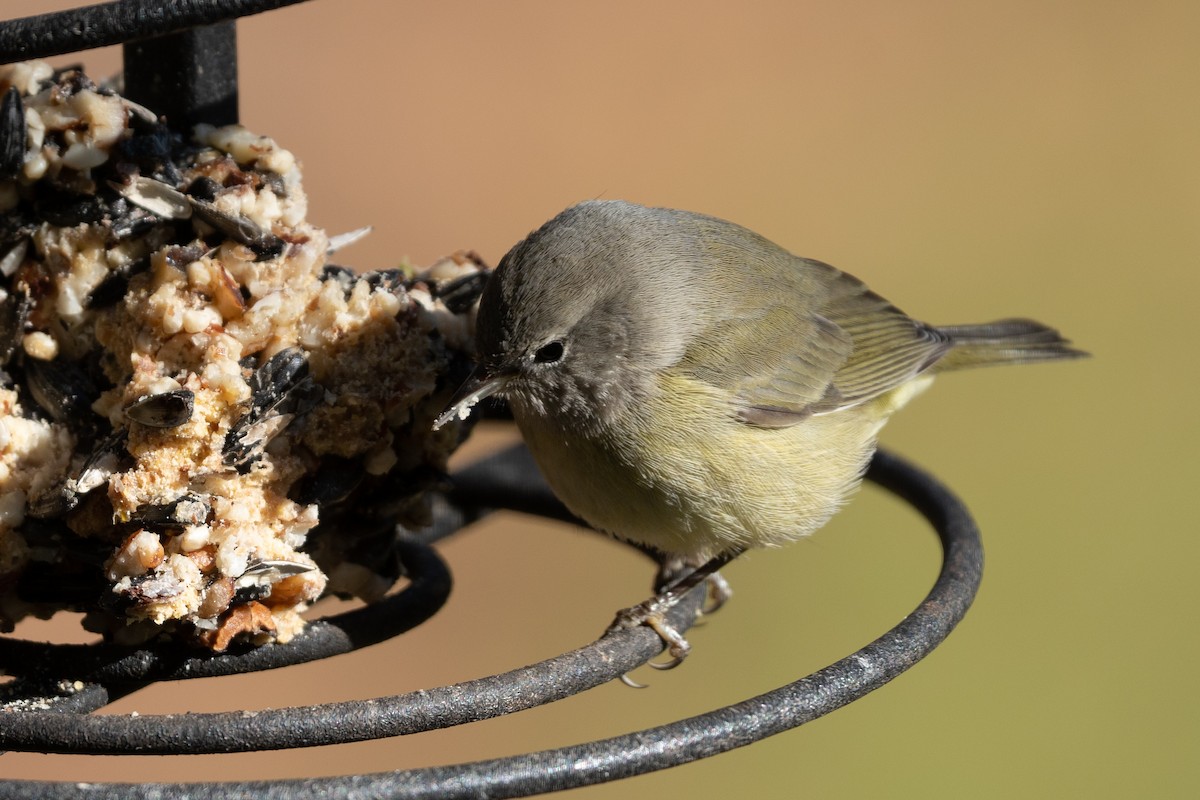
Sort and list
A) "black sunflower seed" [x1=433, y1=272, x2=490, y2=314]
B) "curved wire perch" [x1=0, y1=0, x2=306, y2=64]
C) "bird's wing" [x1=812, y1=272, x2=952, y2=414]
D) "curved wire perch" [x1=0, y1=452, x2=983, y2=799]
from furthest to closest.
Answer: "bird's wing" [x1=812, y1=272, x2=952, y2=414] < "black sunflower seed" [x1=433, y1=272, x2=490, y2=314] < "curved wire perch" [x1=0, y1=0, x2=306, y2=64] < "curved wire perch" [x1=0, y1=452, x2=983, y2=799]

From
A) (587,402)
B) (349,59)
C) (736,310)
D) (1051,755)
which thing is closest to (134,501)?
(587,402)

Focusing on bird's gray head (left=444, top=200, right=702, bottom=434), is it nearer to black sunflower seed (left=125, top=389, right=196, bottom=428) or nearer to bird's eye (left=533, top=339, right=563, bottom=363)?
bird's eye (left=533, top=339, right=563, bottom=363)

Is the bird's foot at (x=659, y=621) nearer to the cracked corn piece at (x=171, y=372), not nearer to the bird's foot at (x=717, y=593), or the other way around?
the bird's foot at (x=717, y=593)

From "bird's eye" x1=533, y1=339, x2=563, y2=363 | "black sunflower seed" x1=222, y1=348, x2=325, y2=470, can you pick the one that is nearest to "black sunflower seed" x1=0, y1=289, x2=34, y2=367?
"black sunflower seed" x1=222, y1=348, x2=325, y2=470

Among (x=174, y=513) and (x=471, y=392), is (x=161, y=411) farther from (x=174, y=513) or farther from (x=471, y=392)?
(x=471, y=392)

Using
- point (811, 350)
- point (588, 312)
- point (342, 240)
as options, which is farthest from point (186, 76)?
point (811, 350)

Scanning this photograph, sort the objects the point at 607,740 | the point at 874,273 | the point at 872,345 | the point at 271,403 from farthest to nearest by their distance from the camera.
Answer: the point at 874,273
the point at 872,345
the point at 271,403
the point at 607,740

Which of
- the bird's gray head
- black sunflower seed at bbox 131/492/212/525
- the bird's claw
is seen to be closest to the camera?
black sunflower seed at bbox 131/492/212/525
